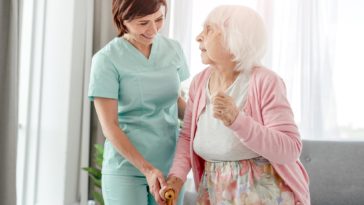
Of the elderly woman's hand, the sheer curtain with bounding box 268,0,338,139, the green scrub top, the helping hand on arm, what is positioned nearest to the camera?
the elderly woman's hand

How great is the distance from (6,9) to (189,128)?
3.77ft

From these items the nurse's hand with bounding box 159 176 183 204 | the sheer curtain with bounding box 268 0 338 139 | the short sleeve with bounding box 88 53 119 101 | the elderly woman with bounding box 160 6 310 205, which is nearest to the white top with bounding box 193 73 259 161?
the elderly woman with bounding box 160 6 310 205

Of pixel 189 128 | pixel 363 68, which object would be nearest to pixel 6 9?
pixel 189 128

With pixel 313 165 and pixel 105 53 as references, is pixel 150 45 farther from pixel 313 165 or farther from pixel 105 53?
pixel 313 165

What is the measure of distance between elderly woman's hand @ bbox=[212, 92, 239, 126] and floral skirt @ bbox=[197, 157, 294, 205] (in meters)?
0.19

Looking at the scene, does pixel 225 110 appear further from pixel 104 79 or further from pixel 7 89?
pixel 7 89

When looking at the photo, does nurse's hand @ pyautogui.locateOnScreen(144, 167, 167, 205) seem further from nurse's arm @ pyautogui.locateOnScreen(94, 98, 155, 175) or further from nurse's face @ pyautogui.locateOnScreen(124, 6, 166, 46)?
nurse's face @ pyautogui.locateOnScreen(124, 6, 166, 46)

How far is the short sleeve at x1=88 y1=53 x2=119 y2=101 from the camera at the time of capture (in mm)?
1514

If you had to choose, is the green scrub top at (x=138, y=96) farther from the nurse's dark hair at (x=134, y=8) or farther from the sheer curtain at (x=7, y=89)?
the sheer curtain at (x=7, y=89)

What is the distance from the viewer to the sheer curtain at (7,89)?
6.77 ft

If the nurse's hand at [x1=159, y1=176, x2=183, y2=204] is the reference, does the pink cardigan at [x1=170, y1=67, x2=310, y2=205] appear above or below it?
above

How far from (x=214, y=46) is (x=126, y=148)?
→ 0.44 meters

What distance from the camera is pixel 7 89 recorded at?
2086 millimetres

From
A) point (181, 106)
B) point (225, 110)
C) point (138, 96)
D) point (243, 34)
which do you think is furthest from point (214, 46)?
point (181, 106)
